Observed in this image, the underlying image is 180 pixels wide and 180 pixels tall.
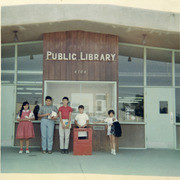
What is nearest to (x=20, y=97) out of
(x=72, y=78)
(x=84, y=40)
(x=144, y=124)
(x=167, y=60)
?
(x=72, y=78)

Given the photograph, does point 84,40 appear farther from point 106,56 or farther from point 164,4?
point 164,4

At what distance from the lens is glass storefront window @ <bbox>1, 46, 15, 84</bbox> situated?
10852 millimetres

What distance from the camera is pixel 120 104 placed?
1066 centimetres

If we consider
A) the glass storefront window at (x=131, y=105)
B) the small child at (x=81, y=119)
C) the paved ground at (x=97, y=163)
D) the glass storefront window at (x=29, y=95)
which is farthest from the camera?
the glass storefront window at (x=131, y=105)

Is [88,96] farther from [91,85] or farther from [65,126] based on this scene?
[65,126]

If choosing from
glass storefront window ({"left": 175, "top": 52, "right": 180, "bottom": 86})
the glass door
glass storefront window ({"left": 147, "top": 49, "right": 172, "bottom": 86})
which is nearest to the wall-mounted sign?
glass storefront window ({"left": 147, "top": 49, "right": 172, "bottom": 86})

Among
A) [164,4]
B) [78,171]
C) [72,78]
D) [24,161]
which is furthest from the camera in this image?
[72,78]

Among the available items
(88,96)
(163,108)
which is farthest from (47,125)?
(163,108)

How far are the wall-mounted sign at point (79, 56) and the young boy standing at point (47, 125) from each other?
150 cm

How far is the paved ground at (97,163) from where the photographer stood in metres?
6.81

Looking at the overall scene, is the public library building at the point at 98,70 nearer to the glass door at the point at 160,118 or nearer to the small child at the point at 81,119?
the glass door at the point at 160,118

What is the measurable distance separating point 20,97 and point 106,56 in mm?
3409

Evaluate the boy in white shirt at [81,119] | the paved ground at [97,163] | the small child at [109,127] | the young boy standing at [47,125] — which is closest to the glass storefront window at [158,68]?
the small child at [109,127]

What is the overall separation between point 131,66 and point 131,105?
146cm
